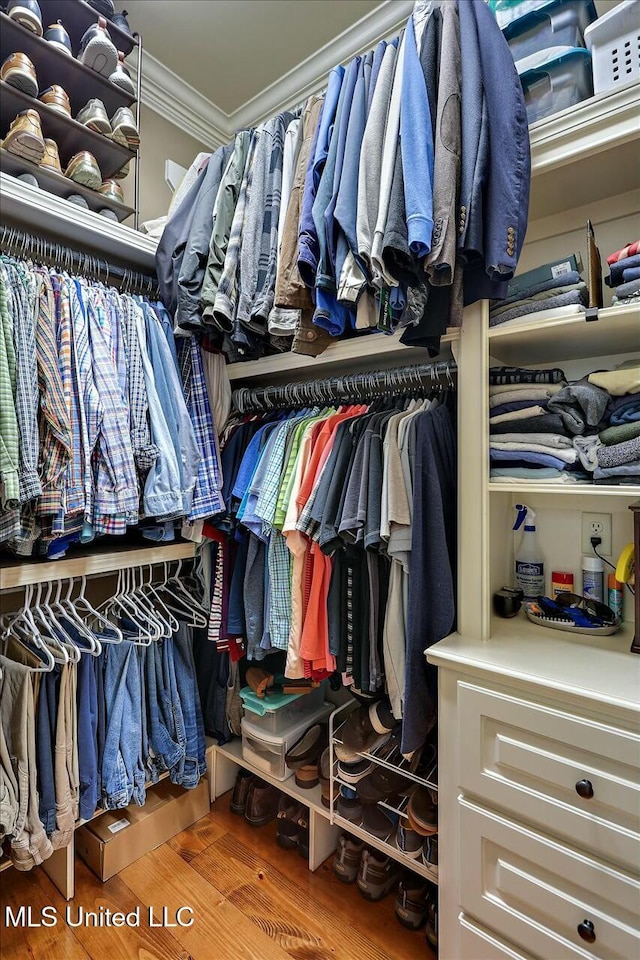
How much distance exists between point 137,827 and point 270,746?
48 centimetres

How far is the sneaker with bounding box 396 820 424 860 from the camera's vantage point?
127cm

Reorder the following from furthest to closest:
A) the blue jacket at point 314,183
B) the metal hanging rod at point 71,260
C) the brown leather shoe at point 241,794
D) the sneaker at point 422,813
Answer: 1. the brown leather shoe at point 241,794
2. the metal hanging rod at point 71,260
3. the sneaker at point 422,813
4. the blue jacket at point 314,183

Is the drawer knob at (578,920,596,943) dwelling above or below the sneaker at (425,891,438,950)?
above

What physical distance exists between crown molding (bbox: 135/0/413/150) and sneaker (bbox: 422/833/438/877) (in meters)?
2.59

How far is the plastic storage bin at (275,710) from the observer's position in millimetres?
1641

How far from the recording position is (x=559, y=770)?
3.09ft

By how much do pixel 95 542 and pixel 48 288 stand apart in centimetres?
79

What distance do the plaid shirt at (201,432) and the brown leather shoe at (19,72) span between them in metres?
0.77

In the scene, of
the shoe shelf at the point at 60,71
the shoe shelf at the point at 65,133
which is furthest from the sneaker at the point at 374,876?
the shoe shelf at the point at 60,71

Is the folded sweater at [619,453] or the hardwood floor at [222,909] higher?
the folded sweater at [619,453]

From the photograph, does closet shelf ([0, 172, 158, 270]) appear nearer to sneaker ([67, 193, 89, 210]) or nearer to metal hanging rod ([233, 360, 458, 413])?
sneaker ([67, 193, 89, 210])

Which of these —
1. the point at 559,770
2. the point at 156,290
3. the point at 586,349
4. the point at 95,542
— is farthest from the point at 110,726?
the point at 586,349

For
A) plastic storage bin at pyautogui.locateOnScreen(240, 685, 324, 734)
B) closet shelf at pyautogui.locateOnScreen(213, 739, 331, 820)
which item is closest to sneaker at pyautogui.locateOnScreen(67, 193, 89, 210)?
plastic storage bin at pyautogui.locateOnScreen(240, 685, 324, 734)

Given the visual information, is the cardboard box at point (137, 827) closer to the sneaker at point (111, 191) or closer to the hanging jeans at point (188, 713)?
the hanging jeans at point (188, 713)
